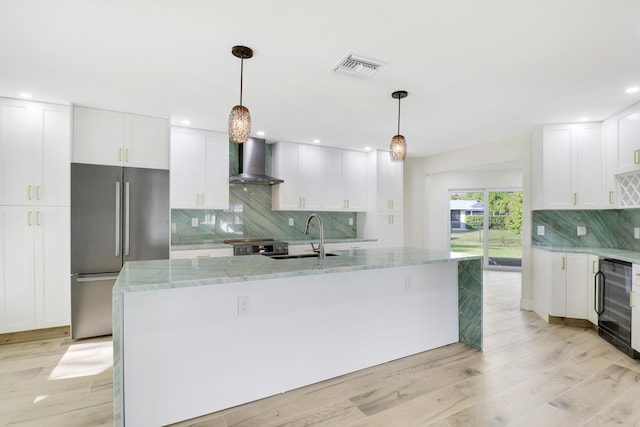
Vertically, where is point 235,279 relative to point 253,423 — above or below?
above

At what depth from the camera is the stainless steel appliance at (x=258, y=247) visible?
4.36m

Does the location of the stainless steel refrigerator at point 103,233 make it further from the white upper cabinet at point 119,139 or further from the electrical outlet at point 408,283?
the electrical outlet at point 408,283

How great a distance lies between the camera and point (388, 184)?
580 centimetres

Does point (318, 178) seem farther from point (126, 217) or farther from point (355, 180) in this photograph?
point (126, 217)

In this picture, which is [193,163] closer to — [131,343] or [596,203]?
[131,343]

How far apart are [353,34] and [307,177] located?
3.13 m

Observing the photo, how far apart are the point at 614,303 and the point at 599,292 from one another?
280mm

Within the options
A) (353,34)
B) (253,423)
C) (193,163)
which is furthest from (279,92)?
(253,423)

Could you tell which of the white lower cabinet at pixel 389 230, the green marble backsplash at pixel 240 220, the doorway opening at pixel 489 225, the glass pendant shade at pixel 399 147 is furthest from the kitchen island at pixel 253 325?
the doorway opening at pixel 489 225

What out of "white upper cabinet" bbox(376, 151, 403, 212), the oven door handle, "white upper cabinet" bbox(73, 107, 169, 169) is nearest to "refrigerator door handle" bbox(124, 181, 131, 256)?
"white upper cabinet" bbox(73, 107, 169, 169)

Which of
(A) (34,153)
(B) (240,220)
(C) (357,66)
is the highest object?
(C) (357,66)

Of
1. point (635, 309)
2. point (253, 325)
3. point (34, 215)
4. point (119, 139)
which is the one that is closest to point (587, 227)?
point (635, 309)

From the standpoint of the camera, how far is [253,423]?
2.02 m

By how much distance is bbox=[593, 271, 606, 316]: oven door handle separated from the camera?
351cm
